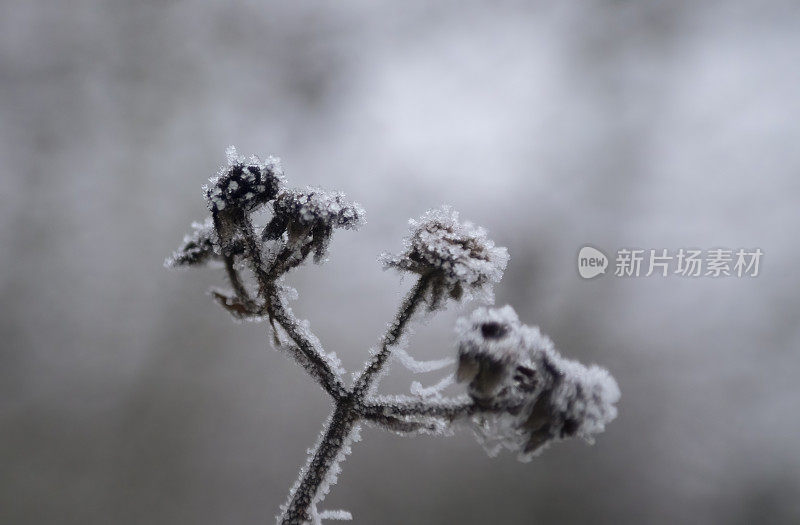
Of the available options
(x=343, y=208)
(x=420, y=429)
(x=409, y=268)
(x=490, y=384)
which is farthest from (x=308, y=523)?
(x=343, y=208)

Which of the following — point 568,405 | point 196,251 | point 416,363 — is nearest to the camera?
point 568,405

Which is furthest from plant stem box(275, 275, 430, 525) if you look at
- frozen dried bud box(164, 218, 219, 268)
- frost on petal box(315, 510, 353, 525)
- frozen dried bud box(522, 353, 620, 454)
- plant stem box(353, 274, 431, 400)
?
frozen dried bud box(522, 353, 620, 454)

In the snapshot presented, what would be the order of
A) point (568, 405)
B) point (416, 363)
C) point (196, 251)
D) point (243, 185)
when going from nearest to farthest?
point (568, 405)
point (416, 363)
point (243, 185)
point (196, 251)

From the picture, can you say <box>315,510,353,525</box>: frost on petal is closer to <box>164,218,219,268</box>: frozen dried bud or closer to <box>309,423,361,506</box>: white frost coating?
<box>309,423,361,506</box>: white frost coating

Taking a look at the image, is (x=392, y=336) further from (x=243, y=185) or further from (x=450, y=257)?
(x=243, y=185)

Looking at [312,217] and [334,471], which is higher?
[312,217]

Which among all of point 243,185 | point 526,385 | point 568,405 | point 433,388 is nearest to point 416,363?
point 433,388

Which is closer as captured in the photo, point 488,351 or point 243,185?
point 488,351
